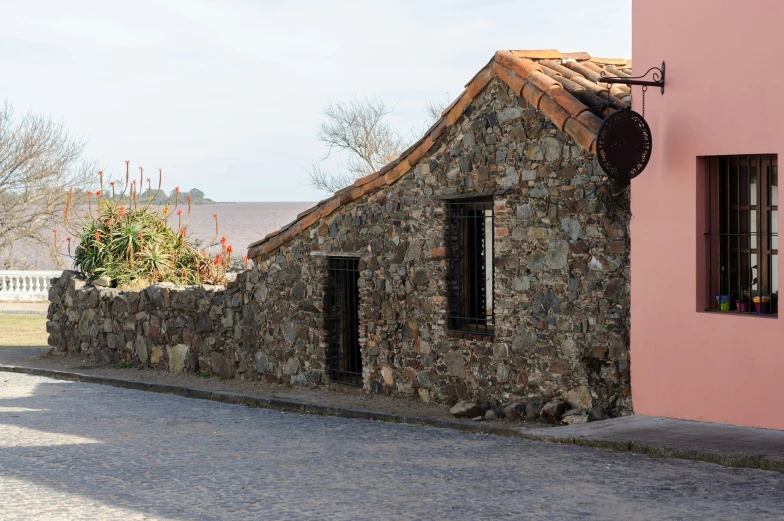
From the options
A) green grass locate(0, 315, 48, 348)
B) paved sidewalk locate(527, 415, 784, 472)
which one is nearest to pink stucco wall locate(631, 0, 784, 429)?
paved sidewalk locate(527, 415, 784, 472)

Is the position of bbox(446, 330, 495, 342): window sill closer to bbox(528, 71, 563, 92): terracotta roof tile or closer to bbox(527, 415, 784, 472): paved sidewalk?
bbox(527, 415, 784, 472): paved sidewalk

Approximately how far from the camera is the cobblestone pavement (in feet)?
22.0

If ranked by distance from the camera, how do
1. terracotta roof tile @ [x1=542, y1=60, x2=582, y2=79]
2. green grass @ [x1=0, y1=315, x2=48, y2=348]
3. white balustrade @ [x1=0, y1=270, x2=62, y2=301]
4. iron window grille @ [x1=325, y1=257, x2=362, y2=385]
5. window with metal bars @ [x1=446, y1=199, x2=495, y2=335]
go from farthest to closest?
white balustrade @ [x1=0, y1=270, x2=62, y2=301], green grass @ [x1=0, y1=315, x2=48, y2=348], iron window grille @ [x1=325, y1=257, x2=362, y2=385], window with metal bars @ [x1=446, y1=199, x2=495, y2=335], terracotta roof tile @ [x1=542, y1=60, x2=582, y2=79]

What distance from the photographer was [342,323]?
45.5ft

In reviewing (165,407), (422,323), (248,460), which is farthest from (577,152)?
(165,407)

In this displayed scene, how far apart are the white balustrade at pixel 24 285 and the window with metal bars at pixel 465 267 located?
2302cm

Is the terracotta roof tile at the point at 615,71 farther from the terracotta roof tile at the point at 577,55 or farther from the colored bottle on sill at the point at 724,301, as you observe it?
the colored bottle on sill at the point at 724,301

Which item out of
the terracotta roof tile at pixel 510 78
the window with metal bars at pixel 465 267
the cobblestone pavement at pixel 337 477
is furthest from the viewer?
the window with metal bars at pixel 465 267

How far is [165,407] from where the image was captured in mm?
13047

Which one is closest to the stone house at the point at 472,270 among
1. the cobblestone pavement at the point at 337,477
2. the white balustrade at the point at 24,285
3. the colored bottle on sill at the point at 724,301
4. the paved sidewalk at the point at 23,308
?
the colored bottle on sill at the point at 724,301

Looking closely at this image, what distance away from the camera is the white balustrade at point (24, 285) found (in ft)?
104

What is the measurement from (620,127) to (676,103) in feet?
2.07

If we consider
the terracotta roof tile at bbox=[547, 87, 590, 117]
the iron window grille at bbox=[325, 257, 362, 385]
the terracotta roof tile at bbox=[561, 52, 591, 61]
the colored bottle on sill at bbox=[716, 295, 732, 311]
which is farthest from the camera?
the iron window grille at bbox=[325, 257, 362, 385]

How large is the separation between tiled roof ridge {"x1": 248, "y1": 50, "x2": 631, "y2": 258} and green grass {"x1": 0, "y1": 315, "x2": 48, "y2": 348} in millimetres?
11257
